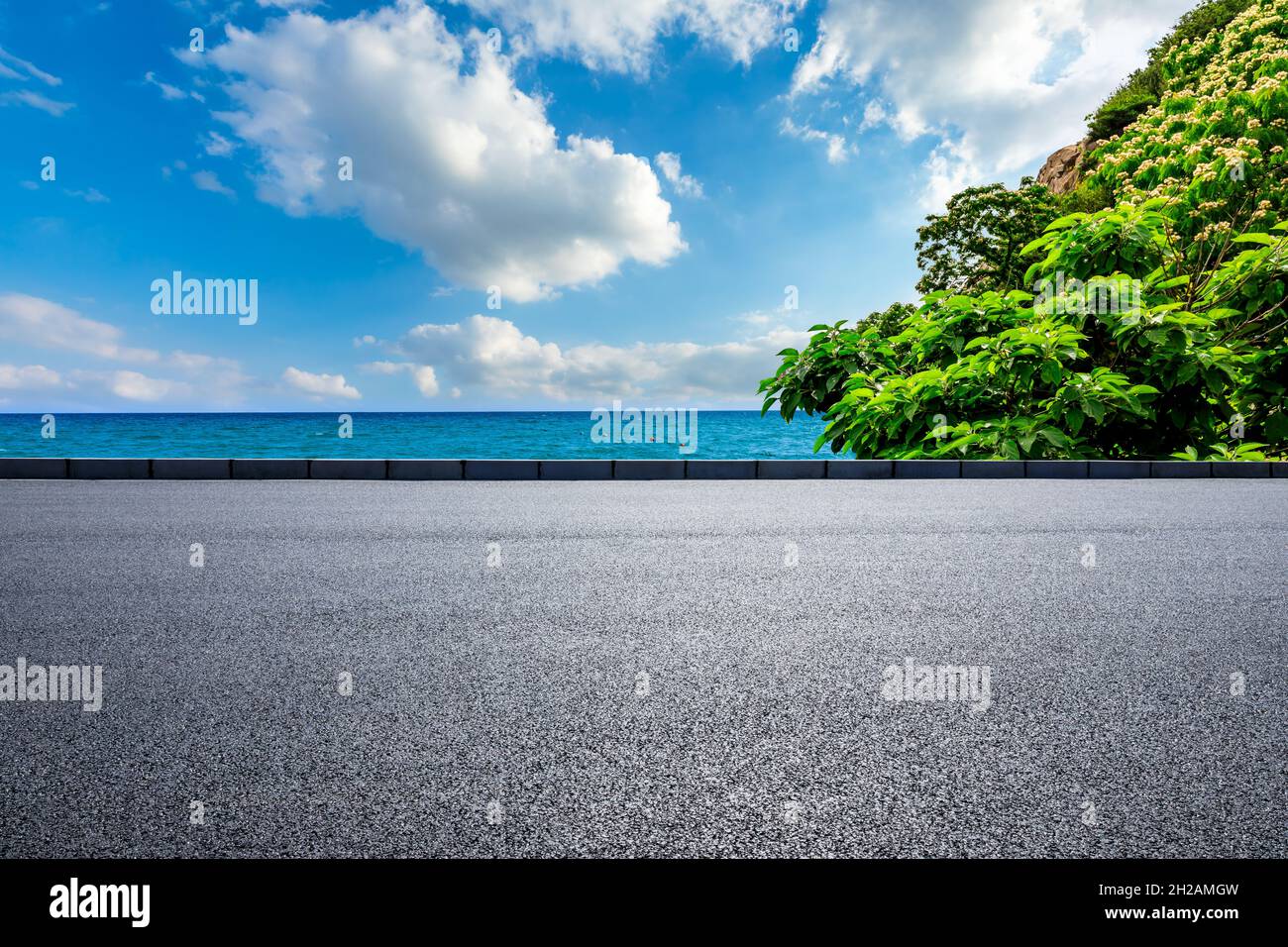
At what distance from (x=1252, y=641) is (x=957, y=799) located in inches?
97.0

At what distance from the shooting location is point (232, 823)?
6.26ft

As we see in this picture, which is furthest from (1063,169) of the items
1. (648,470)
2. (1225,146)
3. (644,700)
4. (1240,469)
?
(644,700)

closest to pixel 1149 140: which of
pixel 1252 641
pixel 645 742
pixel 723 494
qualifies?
pixel 723 494

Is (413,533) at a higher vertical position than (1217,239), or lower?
lower

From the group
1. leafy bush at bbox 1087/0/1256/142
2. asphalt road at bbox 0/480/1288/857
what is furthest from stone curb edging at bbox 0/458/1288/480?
leafy bush at bbox 1087/0/1256/142

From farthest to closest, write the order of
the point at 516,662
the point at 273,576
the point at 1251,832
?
the point at 273,576, the point at 516,662, the point at 1251,832

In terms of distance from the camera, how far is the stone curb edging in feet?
38.1

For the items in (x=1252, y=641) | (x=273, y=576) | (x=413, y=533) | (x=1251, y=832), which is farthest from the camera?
(x=413, y=533)

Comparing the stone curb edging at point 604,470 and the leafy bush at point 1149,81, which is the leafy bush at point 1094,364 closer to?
the stone curb edging at point 604,470

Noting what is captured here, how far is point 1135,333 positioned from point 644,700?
45.5 feet

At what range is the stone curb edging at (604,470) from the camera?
11.6m

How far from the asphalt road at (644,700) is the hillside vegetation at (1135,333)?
7.98 metres

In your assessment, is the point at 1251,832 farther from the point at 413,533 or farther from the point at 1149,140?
the point at 1149,140

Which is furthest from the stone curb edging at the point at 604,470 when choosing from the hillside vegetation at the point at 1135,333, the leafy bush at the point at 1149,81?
the leafy bush at the point at 1149,81
